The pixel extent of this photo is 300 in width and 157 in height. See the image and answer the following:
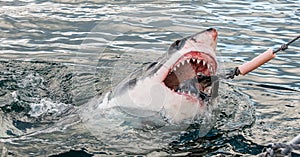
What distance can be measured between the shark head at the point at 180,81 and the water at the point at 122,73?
18 centimetres

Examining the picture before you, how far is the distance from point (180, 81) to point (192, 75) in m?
0.09

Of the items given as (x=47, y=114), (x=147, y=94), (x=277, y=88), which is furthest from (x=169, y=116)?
(x=277, y=88)

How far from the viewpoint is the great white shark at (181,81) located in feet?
12.2

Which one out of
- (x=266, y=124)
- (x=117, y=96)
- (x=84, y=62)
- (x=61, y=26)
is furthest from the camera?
(x=61, y=26)

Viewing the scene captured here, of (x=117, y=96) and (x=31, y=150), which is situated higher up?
(x=117, y=96)

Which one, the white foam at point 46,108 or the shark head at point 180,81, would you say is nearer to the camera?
the shark head at point 180,81

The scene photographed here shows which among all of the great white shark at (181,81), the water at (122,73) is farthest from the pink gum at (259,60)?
the water at (122,73)

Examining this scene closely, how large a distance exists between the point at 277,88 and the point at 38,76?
8.63 feet

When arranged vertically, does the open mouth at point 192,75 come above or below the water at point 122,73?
above

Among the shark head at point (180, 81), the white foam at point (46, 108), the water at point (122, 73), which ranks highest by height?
the shark head at point (180, 81)

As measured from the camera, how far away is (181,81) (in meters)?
3.83

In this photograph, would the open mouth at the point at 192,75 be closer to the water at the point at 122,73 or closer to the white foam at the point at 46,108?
the water at the point at 122,73

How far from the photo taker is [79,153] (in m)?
3.82

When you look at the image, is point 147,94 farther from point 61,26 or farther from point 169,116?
point 61,26
